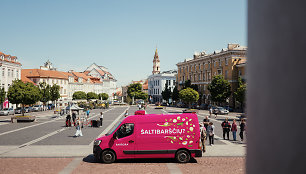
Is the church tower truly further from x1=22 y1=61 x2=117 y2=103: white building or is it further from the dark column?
the dark column

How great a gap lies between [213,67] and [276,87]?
208 feet

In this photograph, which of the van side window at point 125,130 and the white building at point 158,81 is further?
the white building at point 158,81

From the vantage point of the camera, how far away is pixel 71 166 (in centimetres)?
1082

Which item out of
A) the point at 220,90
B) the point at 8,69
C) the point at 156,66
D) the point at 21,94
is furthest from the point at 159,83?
the point at 21,94

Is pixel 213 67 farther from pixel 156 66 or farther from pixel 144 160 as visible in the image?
pixel 156 66

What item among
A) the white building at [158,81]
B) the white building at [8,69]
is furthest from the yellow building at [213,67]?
the white building at [8,69]

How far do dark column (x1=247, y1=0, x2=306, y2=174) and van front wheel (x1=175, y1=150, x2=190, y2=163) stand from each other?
9.70 m

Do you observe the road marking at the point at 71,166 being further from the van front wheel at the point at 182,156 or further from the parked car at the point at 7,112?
the parked car at the point at 7,112

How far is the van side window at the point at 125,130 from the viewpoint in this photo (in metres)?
11.5

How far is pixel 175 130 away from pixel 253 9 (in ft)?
32.5

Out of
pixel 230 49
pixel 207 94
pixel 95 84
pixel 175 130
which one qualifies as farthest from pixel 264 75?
pixel 95 84

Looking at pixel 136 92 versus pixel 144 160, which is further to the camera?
pixel 136 92

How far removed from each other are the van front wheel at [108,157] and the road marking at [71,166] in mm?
1186

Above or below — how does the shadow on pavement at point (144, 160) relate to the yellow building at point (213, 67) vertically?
below
